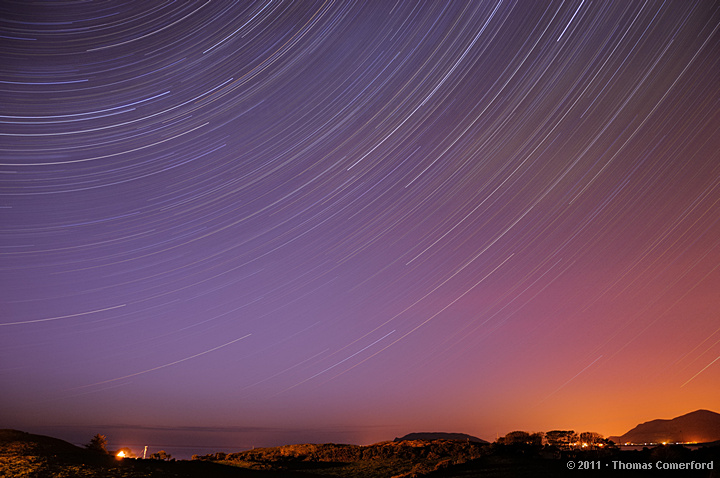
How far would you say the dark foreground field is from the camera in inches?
783

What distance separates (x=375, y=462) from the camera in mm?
29016

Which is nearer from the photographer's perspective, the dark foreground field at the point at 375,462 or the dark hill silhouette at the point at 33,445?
the dark foreground field at the point at 375,462

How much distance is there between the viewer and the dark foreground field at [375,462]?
65.3 ft

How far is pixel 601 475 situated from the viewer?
60.4ft

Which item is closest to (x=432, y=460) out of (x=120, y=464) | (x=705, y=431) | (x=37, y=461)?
(x=120, y=464)

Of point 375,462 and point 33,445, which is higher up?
point 33,445

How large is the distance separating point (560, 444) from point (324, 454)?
14470 mm

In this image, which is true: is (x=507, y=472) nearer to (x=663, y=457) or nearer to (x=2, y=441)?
(x=663, y=457)

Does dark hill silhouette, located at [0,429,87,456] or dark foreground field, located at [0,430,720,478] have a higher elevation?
dark hill silhouette, located at [0,429,87,456]

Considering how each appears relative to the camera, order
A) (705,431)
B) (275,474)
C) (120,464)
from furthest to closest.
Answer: (705,431)
(275,474)
(120,464)

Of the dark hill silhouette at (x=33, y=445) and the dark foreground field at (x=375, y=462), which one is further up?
the dark hill silhouette at (x=33, y=445)

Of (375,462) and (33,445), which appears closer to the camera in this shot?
(33,445)

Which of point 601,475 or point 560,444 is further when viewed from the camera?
point 560,444

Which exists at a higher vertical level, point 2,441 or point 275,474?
point 2,441
